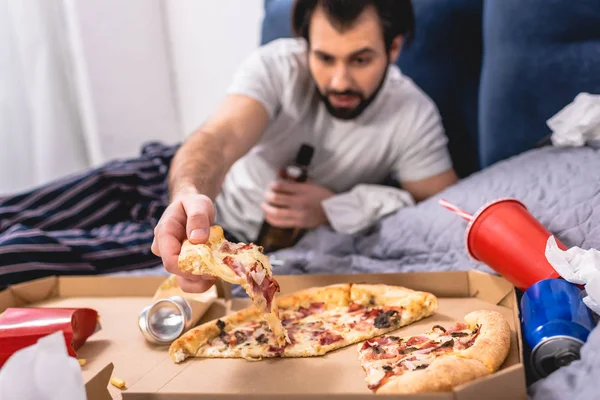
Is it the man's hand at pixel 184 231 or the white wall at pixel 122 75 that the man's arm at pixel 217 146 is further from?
the white wall at pixel 122 75

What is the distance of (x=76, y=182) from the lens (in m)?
1.82

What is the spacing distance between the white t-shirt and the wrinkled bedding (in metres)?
0.25

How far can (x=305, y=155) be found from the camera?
1662 mm

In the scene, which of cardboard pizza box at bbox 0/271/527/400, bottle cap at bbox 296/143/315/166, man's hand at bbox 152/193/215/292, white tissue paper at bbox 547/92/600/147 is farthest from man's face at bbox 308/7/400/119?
man's hand at bbox 152/193/215/292

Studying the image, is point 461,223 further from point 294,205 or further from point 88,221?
point 88,221

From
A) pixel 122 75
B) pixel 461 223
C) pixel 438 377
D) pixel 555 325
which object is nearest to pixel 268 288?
pixel 438 377

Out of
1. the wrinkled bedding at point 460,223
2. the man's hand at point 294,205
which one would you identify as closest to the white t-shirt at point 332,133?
the man's hand at point 294,205

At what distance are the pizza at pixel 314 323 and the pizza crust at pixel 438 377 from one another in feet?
0.65

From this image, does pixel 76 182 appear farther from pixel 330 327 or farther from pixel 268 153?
pixel 330 327

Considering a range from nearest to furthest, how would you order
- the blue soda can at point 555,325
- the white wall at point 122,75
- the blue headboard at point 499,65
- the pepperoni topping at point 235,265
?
the blue soda can at point 555,325, the pepperoni topping at point 235,265, the blue headboard at point 499,65, the white wall at point 122,75

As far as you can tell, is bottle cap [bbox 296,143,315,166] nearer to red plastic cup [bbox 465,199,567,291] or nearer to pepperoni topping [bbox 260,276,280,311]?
red plastic cup [bbox 465,199,567,291]

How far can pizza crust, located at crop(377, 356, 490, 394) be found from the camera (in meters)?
0.76

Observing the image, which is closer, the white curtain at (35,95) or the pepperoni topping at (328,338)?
the pepperoni topping at (328,338)

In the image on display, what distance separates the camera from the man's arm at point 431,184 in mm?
1731
